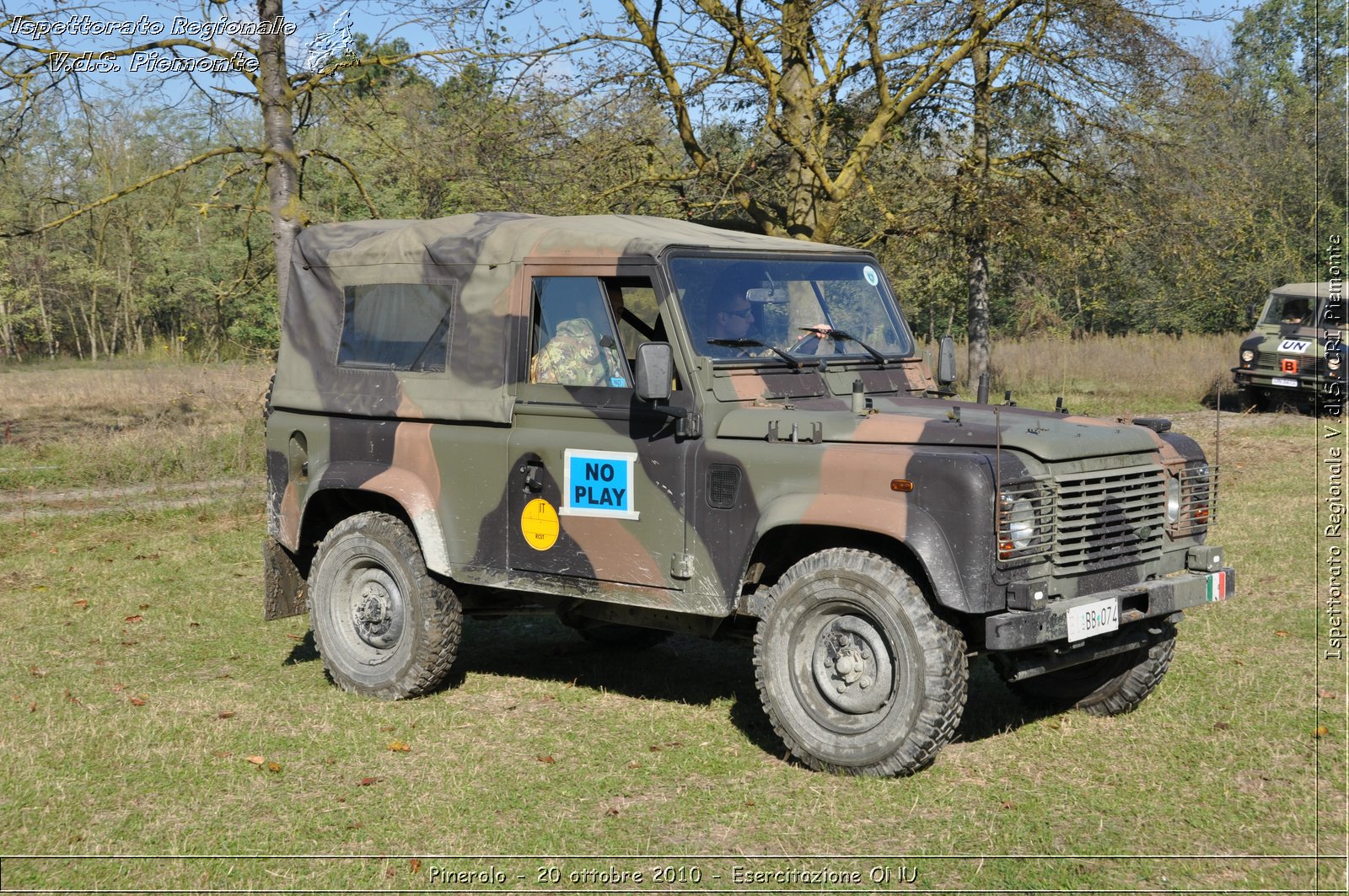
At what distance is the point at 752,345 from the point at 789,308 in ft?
1.29

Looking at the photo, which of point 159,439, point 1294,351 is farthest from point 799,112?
point 1294,351

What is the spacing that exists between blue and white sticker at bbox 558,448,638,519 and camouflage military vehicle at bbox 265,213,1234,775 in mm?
13

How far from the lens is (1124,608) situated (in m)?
5.86

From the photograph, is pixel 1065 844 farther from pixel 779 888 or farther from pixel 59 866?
pixel 59 866

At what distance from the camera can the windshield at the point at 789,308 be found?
21.1 ft

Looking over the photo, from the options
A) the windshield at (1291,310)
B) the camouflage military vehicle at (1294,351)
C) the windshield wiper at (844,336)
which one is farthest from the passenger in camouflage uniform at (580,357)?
the windshield at (1291,310)

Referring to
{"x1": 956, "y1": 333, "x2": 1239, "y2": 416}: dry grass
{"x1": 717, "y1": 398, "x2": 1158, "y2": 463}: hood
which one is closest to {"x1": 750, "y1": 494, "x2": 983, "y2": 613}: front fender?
{"x1": 717, "y1": 398, "x2": 1158, "y2": 463}: hood

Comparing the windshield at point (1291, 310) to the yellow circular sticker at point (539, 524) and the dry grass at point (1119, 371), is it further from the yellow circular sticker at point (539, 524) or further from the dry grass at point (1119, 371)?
the yellow circular sticker at point (539, 524)

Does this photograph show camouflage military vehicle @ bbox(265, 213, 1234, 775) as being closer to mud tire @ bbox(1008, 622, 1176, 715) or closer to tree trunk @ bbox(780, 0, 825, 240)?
mud tire @ bbox(1008, 622, 1176, 715)

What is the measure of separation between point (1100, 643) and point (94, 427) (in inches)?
708

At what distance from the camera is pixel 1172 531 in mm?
6195

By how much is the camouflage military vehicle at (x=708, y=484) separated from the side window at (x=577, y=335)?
0.01m

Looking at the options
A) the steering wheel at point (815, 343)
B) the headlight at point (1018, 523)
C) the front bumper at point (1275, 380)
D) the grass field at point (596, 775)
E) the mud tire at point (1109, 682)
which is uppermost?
the steering wheel at point (815, 343)

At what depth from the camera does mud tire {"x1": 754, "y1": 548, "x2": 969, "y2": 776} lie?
18.3 feet
